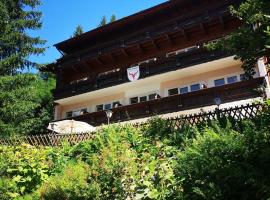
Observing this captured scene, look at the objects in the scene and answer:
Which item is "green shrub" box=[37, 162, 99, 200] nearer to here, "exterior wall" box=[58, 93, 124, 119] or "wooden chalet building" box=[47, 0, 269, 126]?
"wooden chalet building" box=[47, 0, 269, 126]

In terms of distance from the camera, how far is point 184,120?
Result: 10961mm

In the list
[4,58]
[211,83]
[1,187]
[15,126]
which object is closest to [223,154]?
[1,187]

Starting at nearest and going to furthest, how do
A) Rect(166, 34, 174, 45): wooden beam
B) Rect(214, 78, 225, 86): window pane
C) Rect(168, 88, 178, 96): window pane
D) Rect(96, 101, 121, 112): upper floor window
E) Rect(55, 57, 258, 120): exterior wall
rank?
1. Rect(55, 57, 258, 120): exterior wall
2. Rect(214, 78, 225, 86): window pane
3. Rect(168, 88, 178, 96): window pane
4. Rect(166, 34, 174, 45): wooden beam
5. Rect(96, 101, 121, 112): upper floor window

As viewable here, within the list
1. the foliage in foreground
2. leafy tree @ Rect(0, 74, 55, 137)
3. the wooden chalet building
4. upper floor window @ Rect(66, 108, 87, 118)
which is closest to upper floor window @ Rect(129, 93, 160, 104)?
the wooden chalet building

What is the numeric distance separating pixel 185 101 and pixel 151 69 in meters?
4.10

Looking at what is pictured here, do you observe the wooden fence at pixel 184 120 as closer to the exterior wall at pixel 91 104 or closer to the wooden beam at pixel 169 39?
the exterior wall at pixel 91 104

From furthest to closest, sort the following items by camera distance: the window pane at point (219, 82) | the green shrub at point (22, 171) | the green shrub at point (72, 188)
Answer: the window pane at point (219, 82) < the green shrub at point (22, 171) < the green shrub at point (72, 188)

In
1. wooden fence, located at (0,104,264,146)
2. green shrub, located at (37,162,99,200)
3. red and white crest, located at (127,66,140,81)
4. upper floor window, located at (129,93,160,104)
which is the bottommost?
green shrub, located at (37,162,99,200)

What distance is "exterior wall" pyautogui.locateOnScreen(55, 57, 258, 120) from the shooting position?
61.3ft

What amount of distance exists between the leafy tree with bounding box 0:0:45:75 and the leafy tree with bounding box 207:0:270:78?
15.5 metres

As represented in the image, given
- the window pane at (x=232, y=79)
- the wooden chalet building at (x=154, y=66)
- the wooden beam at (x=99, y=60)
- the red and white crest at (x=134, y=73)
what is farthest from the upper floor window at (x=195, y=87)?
the wooden beam at (x=99, y=60)

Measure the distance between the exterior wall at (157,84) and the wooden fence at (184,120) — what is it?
7.89 meters

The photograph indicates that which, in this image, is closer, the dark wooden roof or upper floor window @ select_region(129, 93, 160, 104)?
upper floor window @ select_region(129, 93, 160, 104)

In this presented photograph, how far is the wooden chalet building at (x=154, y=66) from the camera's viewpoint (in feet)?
58.1
